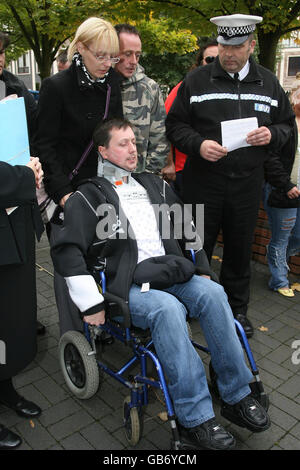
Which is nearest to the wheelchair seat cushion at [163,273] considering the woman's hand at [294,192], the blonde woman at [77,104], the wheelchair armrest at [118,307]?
the wheelchair armrest at [118,307]

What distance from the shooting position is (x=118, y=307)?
2623 millimetres

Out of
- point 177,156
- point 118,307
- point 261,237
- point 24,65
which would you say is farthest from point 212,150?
point 24,65

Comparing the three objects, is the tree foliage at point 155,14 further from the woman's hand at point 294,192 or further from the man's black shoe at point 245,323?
the man's black shoe at point 245,323

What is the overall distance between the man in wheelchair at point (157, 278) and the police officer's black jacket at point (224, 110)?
2.03 ft

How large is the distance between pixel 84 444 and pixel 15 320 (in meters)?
0.84

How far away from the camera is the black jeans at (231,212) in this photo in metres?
3.57

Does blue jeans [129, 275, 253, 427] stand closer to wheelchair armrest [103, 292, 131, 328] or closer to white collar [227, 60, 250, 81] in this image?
wheelchair armrest [103, 292, 131, 328]

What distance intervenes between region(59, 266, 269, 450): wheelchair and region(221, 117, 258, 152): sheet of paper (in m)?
1.33

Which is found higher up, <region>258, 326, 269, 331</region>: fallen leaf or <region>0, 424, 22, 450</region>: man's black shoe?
<region>0, 424, 22, 450</region>: man's black shoe

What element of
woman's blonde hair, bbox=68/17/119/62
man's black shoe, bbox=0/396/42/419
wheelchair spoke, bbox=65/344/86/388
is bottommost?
man's black shoe, bbox=0/396/42/419

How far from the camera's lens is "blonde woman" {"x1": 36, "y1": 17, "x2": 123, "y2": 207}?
9.83 ft

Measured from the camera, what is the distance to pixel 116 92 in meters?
3.26

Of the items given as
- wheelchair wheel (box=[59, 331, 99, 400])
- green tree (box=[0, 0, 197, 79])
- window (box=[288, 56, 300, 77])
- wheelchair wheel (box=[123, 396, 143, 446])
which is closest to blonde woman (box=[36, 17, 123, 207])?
wheelchair wheel (box=[59, 331, 99, 400])

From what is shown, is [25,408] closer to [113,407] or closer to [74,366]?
[74,366]
